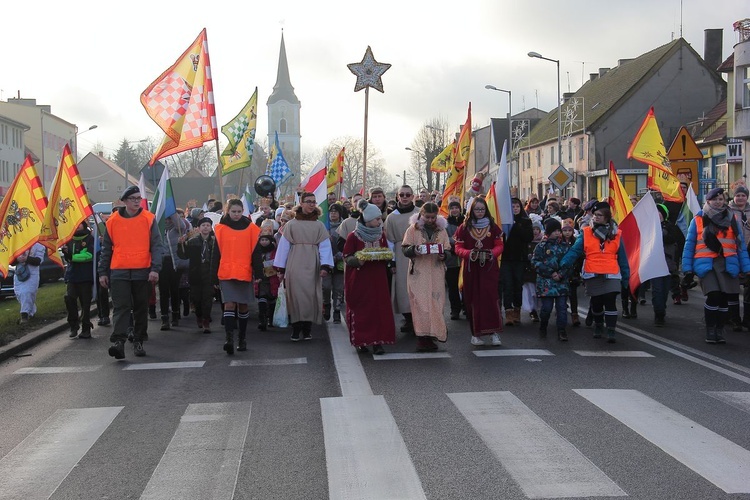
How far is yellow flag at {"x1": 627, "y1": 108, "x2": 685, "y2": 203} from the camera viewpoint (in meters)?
17.1

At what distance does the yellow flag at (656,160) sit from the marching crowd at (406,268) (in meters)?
4.22

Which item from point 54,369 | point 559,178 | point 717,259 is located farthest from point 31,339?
point 559,178

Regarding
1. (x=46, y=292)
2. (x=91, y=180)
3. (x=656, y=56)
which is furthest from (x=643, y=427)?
(x=91, y=180)

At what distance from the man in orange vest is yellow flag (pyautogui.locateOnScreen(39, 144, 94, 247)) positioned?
1.75 meters

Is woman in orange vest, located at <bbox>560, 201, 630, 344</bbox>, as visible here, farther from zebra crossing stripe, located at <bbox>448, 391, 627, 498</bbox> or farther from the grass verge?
the grass verge

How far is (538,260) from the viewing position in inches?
470

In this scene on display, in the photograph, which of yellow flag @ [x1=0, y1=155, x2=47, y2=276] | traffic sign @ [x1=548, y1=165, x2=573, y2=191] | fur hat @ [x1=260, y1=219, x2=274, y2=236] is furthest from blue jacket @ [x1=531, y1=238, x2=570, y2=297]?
traffic sign @ [x1=548, y1=165, x2=573, y2=191]

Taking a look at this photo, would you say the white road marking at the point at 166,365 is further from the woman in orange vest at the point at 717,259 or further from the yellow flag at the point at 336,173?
the yellow flag at the point at 336,173

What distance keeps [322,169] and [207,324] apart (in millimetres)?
3560

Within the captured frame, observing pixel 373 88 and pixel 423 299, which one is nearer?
pixel 423 299

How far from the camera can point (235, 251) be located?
1113 centimetres

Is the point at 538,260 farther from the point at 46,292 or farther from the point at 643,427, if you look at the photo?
the point at 46,292

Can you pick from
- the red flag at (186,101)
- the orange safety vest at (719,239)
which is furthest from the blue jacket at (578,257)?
the red flag at (186,101)

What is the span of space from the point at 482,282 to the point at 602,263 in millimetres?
1532
